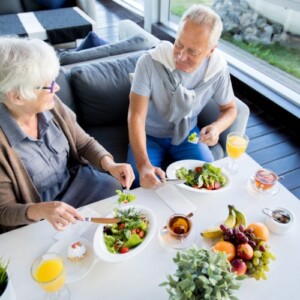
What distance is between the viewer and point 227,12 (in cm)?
333

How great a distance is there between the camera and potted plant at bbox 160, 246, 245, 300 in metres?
0.76

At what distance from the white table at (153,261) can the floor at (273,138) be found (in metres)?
1.17

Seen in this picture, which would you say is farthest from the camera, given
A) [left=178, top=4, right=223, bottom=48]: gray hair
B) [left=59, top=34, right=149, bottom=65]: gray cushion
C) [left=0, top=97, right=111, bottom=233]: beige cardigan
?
[left=59, top=34, right=149, bottom=65]: gray cushion

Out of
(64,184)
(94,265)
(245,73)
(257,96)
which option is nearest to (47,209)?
(94,265)

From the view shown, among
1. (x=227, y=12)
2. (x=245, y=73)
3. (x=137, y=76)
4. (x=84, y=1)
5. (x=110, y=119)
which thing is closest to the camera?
(x=137, y=76)

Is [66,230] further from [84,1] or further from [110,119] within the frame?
[84,1]

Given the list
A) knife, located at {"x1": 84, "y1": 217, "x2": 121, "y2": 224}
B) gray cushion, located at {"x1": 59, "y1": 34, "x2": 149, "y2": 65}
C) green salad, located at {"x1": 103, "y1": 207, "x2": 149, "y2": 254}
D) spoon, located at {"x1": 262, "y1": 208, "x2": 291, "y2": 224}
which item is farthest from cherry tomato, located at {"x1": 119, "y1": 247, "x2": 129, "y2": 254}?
gray cushion, located at {"x1": 59, "y1": 34, "x2": 149, "y2": 65}

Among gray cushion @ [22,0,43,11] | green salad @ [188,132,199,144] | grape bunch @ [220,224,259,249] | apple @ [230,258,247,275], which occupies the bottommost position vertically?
gray cushion @ [22,0,43,11]

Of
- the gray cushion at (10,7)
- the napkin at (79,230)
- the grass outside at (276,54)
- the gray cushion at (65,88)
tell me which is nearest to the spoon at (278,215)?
the napkin at (79,230)

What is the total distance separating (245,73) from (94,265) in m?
2.66

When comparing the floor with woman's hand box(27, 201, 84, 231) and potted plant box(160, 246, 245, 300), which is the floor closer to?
potted plant box(160, 246, 245, 300)

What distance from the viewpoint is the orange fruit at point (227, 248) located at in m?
0.92

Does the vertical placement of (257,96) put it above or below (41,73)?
below

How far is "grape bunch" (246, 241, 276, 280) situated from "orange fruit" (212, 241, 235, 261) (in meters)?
0.05
